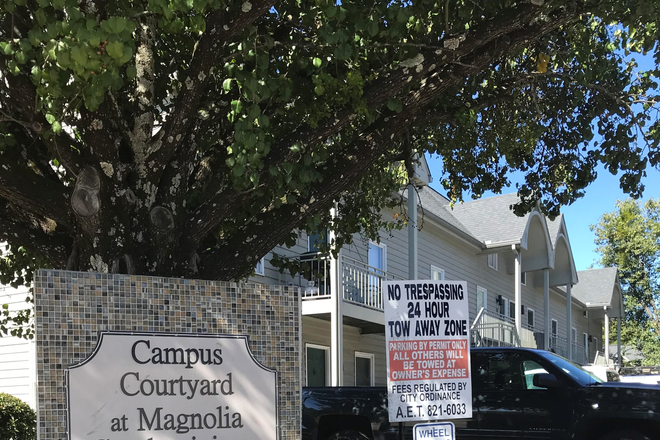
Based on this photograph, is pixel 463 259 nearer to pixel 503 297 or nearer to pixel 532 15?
pixel 503 297

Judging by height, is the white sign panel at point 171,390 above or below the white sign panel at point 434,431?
above

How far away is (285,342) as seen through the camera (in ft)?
16.7

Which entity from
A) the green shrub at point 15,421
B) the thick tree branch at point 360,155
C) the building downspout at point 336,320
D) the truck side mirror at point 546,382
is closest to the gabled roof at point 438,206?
the building downspout at point 336,320

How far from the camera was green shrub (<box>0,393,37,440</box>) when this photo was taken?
1038cm

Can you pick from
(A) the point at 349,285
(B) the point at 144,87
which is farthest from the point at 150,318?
(A) the point at 349,285

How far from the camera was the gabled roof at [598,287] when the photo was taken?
36219 mm

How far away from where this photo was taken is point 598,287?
122ft

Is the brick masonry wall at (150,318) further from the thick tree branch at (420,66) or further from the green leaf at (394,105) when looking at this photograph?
the green leaf at (394,105)

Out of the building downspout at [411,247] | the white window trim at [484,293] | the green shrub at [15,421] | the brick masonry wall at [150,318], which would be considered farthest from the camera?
the white window trim at [484,293]

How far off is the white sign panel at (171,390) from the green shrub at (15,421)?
6791mm

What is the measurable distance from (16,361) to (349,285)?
22.4ft

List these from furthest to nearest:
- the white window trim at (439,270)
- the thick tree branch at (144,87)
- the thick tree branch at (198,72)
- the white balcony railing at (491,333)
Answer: the white window trim at (439,270), the white balcony railing at (491,333), the thick tree branch at (144,87), the thick tree branch at (198,72)

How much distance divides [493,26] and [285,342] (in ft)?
10.1

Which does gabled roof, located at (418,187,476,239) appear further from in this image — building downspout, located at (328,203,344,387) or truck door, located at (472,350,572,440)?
truck door, located at (472,350,572,440)
